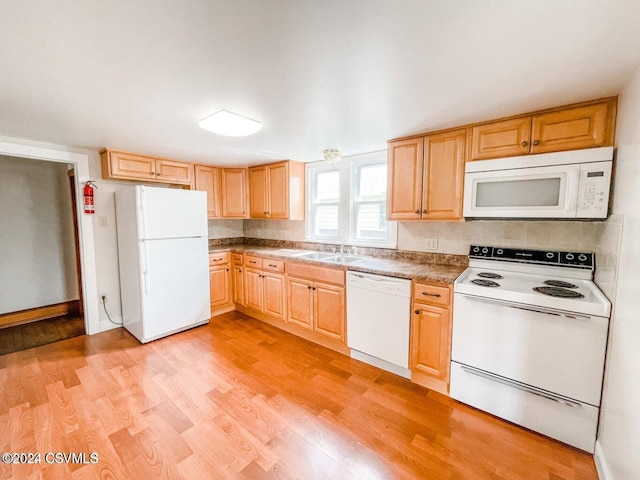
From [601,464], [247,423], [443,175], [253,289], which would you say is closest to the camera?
[601,464]

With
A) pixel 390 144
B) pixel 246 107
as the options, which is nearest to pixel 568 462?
pixel 390 144

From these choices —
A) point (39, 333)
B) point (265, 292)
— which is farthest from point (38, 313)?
point (265, 292)

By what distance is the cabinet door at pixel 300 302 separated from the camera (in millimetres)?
2828

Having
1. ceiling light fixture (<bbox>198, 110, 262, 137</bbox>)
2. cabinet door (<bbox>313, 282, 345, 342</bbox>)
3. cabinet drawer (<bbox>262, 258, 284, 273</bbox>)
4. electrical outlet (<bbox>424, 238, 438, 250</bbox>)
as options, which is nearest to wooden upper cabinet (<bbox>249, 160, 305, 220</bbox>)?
cabinet drawer (<bbox>262, 258, 284, 273</bbox>)

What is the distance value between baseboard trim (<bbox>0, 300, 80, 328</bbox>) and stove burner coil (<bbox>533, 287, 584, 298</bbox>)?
5.28 meters

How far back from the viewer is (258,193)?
382cm

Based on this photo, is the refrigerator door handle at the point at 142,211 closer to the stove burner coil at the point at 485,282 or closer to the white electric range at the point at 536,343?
the white electric range at the point at 536,343

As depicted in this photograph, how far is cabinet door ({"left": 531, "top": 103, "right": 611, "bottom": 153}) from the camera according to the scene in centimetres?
162

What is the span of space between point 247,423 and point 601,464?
1.98 m

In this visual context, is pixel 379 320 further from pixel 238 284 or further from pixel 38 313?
pixel 38 313

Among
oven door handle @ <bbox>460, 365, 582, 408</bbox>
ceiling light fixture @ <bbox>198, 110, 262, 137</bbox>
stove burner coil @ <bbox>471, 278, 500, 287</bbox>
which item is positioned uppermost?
ceiling light fixture @ <bbox>198, 110, 262, 137</bbox>

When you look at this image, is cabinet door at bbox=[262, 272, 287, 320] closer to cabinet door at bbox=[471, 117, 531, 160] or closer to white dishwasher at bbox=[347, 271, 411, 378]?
white dishwasher at bbox=[347, 271, 411, 378]

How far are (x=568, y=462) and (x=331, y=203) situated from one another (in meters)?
2.87

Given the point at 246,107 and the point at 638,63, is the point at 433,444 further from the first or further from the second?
the point at 246,107
